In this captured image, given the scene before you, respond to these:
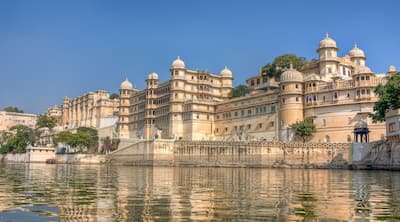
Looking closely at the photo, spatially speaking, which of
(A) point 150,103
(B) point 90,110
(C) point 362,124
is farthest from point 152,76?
(C) point 362,124

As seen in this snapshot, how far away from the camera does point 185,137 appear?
245ft

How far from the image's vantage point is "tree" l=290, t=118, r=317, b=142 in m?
57.8

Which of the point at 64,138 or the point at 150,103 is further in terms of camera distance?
the point at 150,103

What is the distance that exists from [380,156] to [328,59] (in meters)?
21.4

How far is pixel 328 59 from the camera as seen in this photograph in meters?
63.6

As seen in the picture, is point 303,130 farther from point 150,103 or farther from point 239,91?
point 150,103

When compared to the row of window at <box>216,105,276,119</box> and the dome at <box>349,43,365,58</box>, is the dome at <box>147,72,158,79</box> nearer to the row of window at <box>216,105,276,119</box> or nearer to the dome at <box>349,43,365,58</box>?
the row of window at <box>216,105,276,119</box>

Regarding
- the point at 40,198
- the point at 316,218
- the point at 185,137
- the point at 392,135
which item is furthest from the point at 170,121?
Result: the point at 316,218

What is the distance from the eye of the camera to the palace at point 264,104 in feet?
186

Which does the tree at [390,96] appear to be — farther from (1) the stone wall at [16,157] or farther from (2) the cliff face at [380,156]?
(1) the stone wall at [16,157]

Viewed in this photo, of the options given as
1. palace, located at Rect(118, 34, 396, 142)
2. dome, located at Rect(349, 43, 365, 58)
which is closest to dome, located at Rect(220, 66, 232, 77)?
palace, located at Rect(118, 34, 396, 142)

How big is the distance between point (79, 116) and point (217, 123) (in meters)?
48.8

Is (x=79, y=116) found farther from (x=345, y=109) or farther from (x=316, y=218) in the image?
(x=316, y=218)

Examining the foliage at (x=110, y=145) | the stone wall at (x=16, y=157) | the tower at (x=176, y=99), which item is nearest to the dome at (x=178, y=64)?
the tower at (x=176, y=99)
